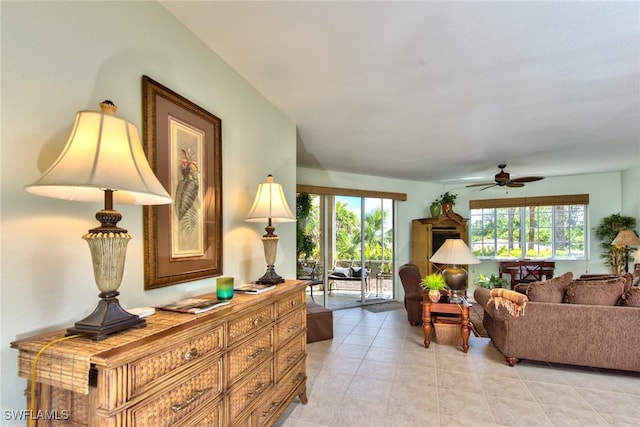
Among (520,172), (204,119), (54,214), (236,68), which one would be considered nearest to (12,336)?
(54,214)

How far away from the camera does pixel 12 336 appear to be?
1.03 m

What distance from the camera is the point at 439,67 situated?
2193 millimetres

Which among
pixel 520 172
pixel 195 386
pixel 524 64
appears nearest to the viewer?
pixel 195 386

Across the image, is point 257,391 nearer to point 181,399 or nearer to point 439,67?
point 181,399

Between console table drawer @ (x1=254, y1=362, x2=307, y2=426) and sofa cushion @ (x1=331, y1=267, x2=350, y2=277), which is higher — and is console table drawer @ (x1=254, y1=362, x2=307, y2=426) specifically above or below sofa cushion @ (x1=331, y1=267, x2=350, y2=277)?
below

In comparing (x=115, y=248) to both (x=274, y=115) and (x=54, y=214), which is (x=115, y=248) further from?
(x=274, y=115)

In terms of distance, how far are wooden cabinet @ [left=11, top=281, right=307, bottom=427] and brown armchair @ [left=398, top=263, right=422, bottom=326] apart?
3.01m

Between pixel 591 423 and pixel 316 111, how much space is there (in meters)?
3.16

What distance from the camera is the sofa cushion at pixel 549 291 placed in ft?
10.2

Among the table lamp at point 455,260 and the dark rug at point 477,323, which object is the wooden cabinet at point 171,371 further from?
the dark rug at point 477,323

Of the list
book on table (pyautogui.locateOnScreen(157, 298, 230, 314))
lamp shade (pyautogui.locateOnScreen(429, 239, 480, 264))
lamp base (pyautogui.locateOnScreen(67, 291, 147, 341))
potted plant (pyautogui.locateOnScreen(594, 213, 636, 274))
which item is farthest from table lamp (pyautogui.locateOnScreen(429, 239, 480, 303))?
potted plant (pyautogui.locateOnScreen(594, 213, 636, 274))

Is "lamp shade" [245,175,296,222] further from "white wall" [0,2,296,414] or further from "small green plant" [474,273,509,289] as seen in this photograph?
"small green plant" [474,273,509,289]

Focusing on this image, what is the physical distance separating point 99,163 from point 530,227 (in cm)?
770

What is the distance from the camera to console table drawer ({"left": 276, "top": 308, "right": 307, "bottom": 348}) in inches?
77.8
